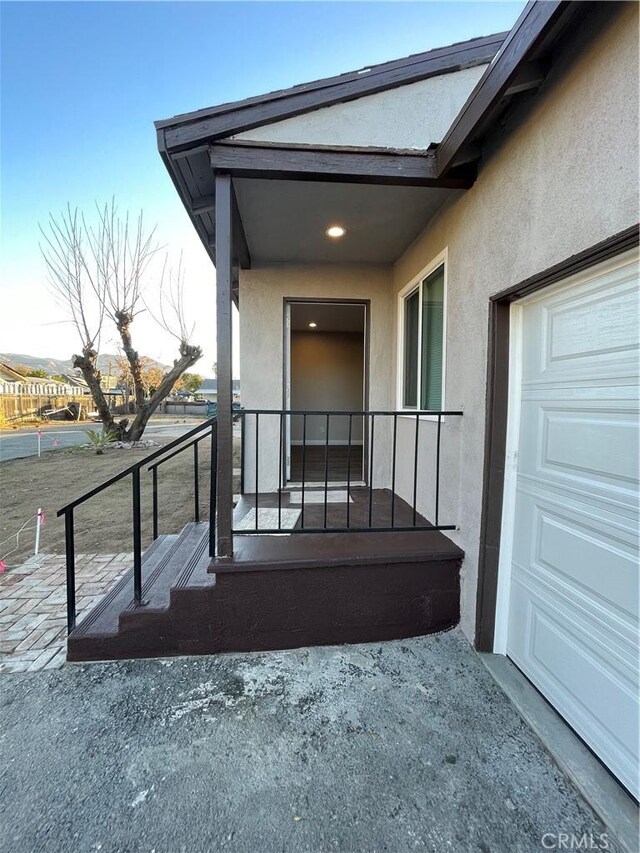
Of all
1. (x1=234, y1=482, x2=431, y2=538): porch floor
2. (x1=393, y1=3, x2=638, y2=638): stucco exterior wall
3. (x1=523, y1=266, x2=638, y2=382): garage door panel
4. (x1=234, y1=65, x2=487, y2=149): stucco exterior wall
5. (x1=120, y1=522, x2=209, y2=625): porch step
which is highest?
(x1=234, y1=65, x2=487, y2=149): stucco exterior wall

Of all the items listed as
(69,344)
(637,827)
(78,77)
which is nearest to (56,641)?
(637,827)

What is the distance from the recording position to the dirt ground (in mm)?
4008

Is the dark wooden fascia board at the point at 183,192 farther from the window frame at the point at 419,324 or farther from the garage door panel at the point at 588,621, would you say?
the garage door panel at the point at 588,621

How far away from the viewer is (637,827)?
1276 millimetres

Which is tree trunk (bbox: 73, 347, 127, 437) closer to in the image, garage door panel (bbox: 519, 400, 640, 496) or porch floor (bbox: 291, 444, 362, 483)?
porch floor (bbox: 291, 444, 362, 483)

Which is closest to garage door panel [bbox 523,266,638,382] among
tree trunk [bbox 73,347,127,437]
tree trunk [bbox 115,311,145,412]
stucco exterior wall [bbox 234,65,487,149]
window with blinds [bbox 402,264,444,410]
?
window with blinds [bbox 402,264,444,410]

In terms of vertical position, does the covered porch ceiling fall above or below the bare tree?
below

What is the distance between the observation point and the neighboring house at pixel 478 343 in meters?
1.44

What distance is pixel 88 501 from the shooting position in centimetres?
575

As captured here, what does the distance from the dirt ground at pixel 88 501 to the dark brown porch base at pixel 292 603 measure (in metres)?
1.83

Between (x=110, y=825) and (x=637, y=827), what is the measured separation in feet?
6.10

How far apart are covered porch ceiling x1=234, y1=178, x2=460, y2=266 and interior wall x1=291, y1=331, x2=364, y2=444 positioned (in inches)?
131

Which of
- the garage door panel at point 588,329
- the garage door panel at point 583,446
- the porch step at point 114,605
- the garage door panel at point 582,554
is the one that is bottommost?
the porch step at point 114,605

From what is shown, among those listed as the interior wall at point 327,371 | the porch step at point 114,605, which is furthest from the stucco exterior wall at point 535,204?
the interior wall at point 327,371
